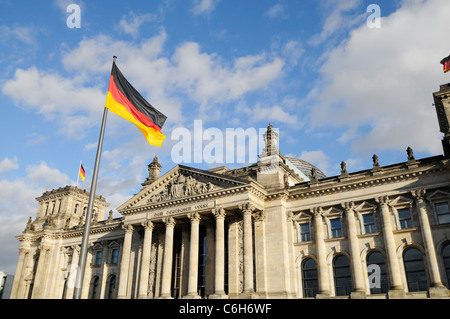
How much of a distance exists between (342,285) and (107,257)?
32523 mm

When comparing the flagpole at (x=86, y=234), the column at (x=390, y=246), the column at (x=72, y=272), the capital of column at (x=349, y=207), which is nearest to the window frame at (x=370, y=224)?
the column at (x=390, y=246)

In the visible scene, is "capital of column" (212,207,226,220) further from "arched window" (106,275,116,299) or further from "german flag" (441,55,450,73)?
"german flag" (441,55,450,73)

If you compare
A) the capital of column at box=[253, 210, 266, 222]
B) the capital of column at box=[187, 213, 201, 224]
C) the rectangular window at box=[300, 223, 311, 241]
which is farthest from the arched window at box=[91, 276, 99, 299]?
the rectangular window at box=[300, 223, 311, 241]

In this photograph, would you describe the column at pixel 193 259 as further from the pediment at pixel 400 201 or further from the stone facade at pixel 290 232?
the pediment at pixel 400 201

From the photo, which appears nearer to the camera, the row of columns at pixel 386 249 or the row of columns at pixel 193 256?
the row of columns at pixel 386 249

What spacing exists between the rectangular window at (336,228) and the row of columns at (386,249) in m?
0.98

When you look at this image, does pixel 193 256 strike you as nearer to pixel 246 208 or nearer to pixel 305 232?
pixel 246 208

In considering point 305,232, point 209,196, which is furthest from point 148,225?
point 305,232

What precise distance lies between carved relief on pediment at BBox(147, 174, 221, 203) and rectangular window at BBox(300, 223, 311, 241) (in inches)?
385

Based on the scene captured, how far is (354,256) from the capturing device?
35906 mm

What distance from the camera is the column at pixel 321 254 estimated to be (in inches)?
1448

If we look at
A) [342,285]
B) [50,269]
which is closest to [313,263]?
[342,285]

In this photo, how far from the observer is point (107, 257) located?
5412 cm

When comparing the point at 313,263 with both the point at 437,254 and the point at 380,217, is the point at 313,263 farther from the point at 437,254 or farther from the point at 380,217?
the point at 437,254
